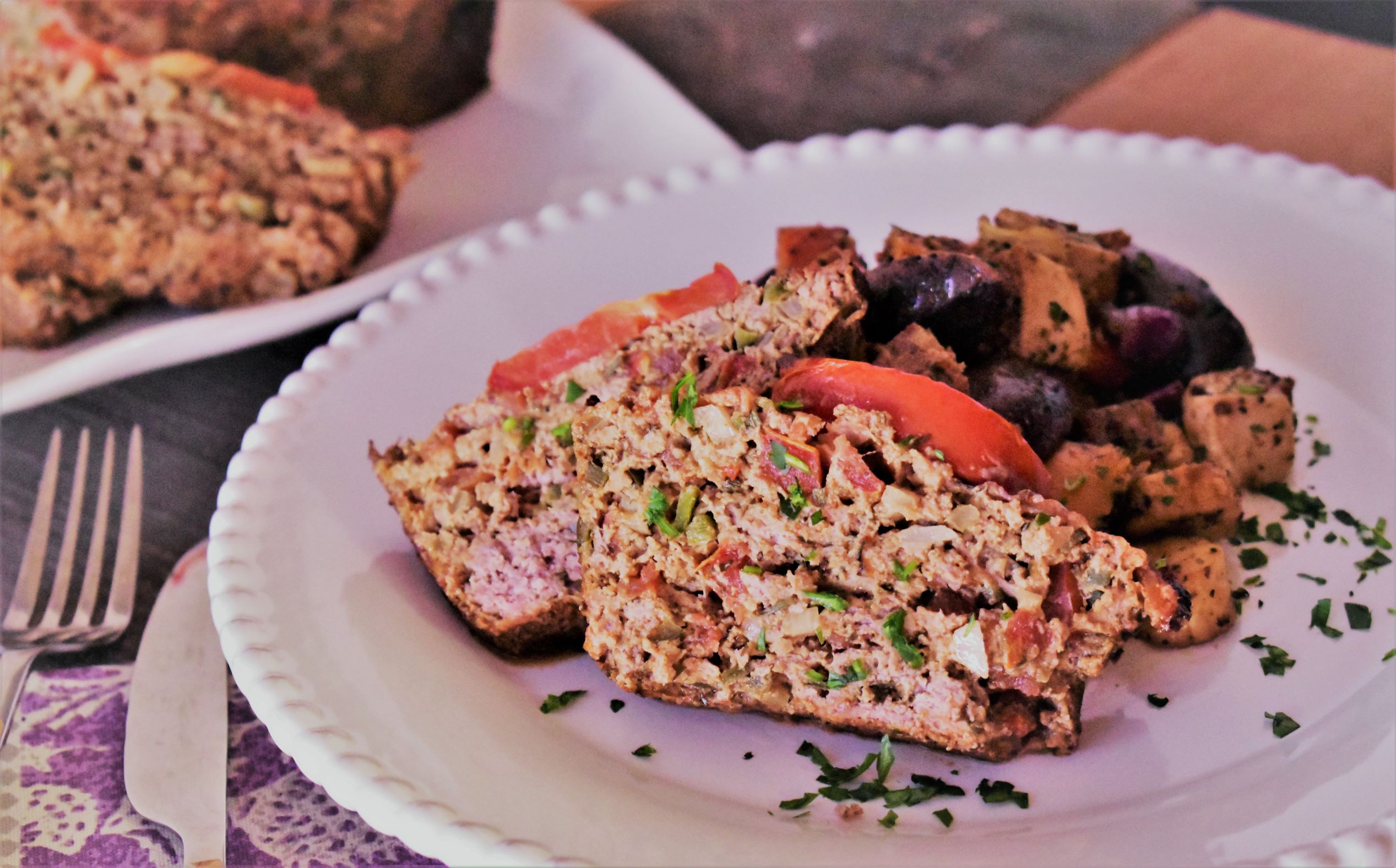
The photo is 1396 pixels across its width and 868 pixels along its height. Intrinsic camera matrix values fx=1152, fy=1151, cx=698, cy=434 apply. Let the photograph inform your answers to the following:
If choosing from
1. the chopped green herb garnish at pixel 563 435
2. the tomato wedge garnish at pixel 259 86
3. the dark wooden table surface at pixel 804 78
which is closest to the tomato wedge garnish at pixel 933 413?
the chopped green herb garnish at pixel 563 435

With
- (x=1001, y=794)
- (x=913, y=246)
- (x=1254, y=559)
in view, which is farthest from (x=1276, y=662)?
(x=913, y=246)

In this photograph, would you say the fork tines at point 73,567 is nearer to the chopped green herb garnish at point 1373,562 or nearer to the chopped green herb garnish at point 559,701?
the chopped green herb garnish at point 559,701

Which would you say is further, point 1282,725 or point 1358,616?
point 1358,616

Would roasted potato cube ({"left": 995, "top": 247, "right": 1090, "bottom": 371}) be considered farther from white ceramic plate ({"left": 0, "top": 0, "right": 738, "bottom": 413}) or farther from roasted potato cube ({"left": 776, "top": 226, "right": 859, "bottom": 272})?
white ceramic plate ({"left": 0, "top": 0, "right": 738, "bottom": 413})

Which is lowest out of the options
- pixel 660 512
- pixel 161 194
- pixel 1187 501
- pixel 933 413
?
pixel 161 194

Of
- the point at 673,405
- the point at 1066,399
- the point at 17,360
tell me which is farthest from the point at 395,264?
the point at 1066,399

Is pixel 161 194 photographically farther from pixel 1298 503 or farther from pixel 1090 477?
pixel 1298 503

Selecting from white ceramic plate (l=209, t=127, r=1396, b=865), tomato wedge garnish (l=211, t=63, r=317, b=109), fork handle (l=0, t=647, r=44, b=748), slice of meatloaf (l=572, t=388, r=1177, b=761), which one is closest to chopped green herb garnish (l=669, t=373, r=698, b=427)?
slice of meatloaf (l=572, t=388, r=1177, b=761)
